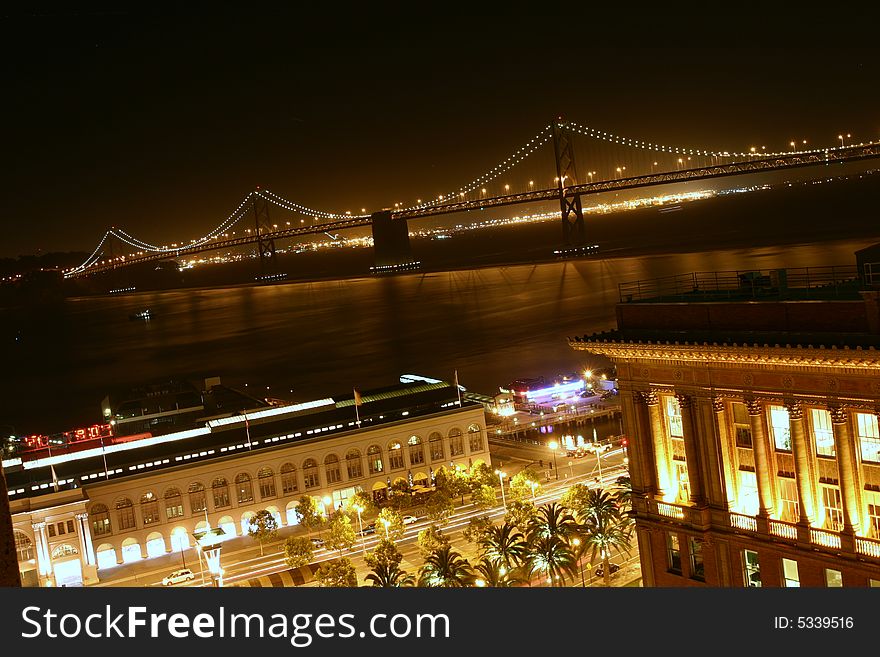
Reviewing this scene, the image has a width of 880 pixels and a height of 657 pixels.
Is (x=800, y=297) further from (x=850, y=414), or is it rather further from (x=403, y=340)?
(x=403, y=340)

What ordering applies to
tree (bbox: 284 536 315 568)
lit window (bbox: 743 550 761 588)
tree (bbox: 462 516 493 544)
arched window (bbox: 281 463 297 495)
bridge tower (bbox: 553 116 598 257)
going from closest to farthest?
lit window (bbox: 743 550 761 588), tree (bbox: 462 516 493 544), tree (bbox: 284 536 315 568), arched window (bbox: 281 463 297 495), bridge tower (bbox: 553 116 598 257)

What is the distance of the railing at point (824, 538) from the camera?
19.3 meters

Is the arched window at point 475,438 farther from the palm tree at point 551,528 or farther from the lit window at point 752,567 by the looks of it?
the lit window at point 752,567

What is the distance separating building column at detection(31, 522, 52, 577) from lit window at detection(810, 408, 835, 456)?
96.7ft

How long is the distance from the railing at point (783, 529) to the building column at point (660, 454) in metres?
2.57

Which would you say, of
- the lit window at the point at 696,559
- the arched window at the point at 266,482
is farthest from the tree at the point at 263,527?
the lit window at the point at 696,559

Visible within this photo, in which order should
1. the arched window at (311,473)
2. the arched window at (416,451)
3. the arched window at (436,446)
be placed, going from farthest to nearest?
1. the arched window at (436,446)
2. the arched window at (416,451)
3. the arched window at (311,473)

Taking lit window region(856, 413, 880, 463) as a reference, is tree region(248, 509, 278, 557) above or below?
below

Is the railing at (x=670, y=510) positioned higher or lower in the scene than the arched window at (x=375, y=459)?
higher

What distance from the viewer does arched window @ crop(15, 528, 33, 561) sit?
3822 centimetres

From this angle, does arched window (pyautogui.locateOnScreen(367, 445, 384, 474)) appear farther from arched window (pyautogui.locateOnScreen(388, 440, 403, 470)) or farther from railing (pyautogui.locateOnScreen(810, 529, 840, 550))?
railing (pyautogui.locateOnScreen(810, 529, 840, 550))

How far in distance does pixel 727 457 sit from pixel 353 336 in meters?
96.6

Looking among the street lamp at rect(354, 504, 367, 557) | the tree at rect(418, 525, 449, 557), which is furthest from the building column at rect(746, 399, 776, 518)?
the street lamp at rect(354, 504, 367, 557)

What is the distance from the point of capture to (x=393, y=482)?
45812 millimetres
